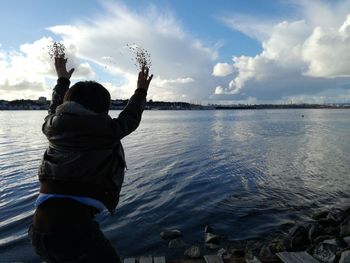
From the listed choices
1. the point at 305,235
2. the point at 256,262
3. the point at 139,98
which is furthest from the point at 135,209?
the point at 139,98

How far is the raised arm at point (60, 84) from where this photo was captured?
490 cm

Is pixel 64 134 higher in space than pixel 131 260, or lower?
higher

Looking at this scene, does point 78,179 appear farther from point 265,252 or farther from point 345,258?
point 265,252

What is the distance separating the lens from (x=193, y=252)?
11375 millimetres

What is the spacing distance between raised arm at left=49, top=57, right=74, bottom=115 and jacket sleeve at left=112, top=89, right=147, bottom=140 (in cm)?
113

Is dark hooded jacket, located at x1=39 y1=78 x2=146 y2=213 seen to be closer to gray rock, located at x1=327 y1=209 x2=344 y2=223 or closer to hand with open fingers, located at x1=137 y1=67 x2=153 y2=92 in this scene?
hand with open fingers, located at x1=137 y1=67 x2=153 y2=92

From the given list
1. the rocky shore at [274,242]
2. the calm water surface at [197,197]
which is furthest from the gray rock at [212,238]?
the calm water surface at [197,197]

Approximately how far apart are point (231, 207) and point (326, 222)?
4.08 m

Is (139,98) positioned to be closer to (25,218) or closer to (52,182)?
(52,182)

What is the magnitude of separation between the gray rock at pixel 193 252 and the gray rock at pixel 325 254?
3.52 meters

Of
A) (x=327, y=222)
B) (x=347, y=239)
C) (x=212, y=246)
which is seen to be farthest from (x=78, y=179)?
(x=327, y=222)

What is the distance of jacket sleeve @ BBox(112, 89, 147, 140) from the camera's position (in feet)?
13.3

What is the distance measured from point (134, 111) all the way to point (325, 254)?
7.05m

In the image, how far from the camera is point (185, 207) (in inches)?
658
